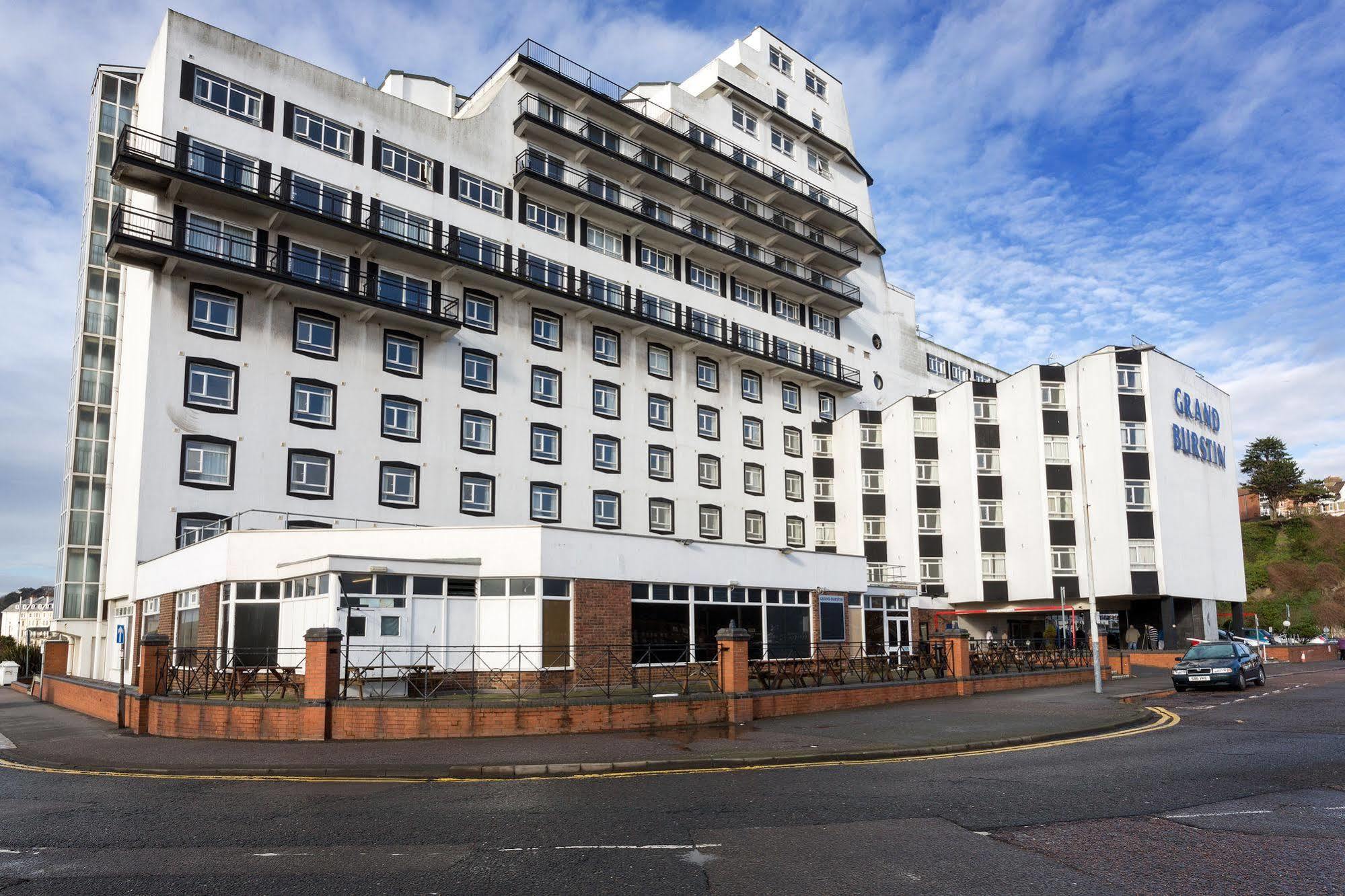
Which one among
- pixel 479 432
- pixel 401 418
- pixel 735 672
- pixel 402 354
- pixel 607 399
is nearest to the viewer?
pixel 735 672

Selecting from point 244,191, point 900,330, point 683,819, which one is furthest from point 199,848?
point 900,330

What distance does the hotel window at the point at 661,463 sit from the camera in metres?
48.7

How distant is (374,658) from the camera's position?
947 inches

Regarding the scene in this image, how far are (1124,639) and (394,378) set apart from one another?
4105cm

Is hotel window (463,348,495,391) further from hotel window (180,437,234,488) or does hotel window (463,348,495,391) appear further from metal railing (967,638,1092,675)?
metal railing (967,638,1092,675)

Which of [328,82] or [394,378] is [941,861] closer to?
[394,378]

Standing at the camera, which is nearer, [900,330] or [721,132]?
[721,132]

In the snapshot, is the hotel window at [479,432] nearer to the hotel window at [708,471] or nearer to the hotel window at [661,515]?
the hotel window at [661,515]

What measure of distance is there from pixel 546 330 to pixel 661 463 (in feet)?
28.7

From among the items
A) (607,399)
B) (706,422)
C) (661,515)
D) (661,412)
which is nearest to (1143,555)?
(706,422)

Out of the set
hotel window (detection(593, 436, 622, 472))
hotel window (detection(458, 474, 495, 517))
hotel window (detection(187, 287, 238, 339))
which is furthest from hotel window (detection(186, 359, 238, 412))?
hotel window (detection(593, 436, 622, 472))

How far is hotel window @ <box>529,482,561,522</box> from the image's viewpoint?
43.2m

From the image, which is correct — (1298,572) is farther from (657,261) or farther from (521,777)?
(521,777)

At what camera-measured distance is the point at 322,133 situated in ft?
129
